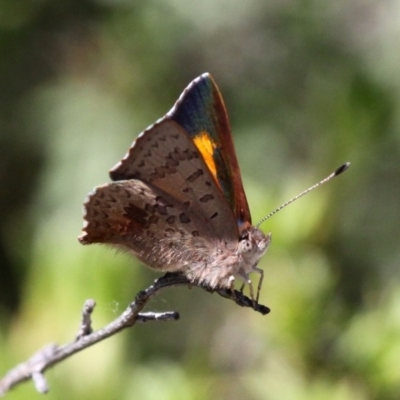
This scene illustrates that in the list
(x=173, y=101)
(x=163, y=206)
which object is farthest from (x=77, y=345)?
→ (x=173, y=101)

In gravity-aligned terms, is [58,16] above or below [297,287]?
above

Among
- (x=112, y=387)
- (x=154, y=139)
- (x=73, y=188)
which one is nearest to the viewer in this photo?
(x=154, y=139)

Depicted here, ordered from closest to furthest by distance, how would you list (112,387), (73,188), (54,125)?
(112,387), (73,188), (54,125)

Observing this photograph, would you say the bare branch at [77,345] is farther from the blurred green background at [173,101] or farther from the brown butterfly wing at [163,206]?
the blurred green background at [173,101]

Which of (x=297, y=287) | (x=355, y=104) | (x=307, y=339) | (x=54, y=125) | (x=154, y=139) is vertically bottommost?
(x=307, y=339)

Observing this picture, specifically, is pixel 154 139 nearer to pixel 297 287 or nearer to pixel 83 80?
pixel 297 287

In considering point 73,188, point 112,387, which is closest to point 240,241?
point 112,387

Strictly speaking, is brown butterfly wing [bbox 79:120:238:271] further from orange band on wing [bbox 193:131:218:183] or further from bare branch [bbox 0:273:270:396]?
bare branch [bbox 0:273:270:396]

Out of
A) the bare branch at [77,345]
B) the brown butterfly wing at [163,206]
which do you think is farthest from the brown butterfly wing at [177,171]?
the bare branch at [77,345]

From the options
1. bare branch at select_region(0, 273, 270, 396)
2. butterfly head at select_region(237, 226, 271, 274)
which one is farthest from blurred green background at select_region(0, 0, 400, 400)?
bare branch at select_region(0, 273, 270, 396)
